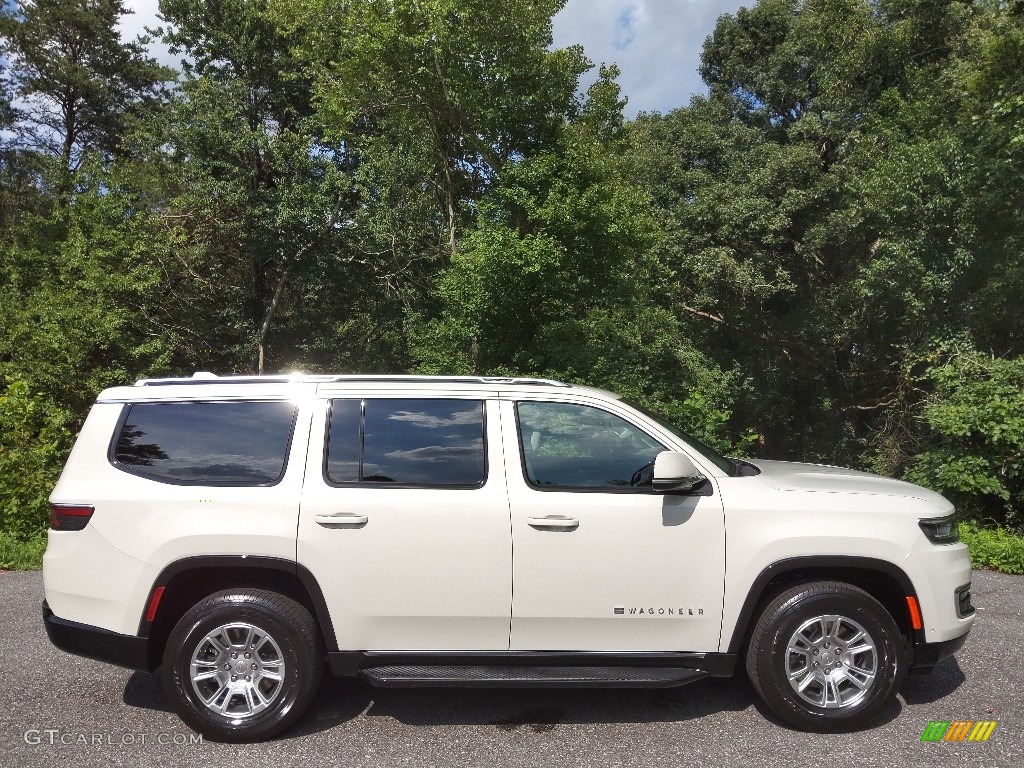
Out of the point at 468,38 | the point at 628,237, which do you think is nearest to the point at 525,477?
the point at 628,237

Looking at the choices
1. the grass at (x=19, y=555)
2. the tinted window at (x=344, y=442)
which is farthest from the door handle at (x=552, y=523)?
the grass at (x=19, y=555)

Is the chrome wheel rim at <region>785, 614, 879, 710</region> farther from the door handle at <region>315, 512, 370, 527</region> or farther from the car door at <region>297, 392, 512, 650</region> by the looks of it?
the door handle at <region>315, 512, 370, 527</region>

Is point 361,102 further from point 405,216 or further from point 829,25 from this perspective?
point 829,25

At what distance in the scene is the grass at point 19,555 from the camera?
293 inches

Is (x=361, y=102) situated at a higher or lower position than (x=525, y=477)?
higher

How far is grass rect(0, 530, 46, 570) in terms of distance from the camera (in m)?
7.43

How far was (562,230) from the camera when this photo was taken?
42.3ft

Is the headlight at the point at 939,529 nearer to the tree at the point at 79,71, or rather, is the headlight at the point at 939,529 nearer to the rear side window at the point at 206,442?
the rear side window at the point at 206,442

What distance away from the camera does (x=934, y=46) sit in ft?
61.7

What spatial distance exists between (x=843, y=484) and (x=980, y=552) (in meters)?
4.53

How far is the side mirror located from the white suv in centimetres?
1

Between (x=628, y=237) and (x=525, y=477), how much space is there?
401 inches

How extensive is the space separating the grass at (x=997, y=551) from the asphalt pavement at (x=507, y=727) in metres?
2.89

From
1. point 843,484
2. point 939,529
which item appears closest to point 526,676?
point 843,484
